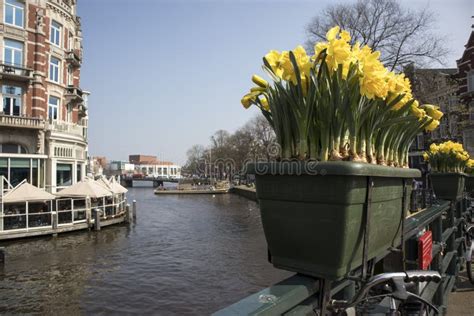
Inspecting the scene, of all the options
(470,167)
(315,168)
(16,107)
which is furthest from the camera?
(16,107)

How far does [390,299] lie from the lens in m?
1.83

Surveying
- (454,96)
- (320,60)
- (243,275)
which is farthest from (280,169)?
(454,96)

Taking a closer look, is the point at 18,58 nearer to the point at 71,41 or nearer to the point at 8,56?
the point at 8,56

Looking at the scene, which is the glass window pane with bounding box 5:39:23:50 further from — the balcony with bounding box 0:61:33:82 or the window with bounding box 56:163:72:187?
the window with bounding box 56:163:72:187

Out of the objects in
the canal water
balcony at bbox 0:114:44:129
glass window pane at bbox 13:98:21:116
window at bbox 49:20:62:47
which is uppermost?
Result: window at bbox 49:20:62:47

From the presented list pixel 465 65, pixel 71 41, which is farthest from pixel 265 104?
pixel 465 65

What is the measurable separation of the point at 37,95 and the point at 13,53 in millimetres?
2923

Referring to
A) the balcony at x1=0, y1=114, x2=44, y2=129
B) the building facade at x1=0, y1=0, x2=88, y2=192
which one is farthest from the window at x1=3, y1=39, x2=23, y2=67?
the balcony at x1=0, y1=114, x2=44, y2=129

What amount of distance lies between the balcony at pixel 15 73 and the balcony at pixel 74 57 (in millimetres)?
4409

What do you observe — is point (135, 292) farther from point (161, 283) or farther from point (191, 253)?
point (191, 253)

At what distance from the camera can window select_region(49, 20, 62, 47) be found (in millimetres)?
25127

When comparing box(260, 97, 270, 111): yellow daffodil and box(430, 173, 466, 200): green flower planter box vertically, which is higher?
box(260, 97, 270, 111): yellow daffodil

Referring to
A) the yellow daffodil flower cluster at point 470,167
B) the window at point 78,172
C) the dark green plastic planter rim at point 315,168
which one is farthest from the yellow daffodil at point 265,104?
the window at point 78,172

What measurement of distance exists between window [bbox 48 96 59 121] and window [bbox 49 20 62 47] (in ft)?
13.5
